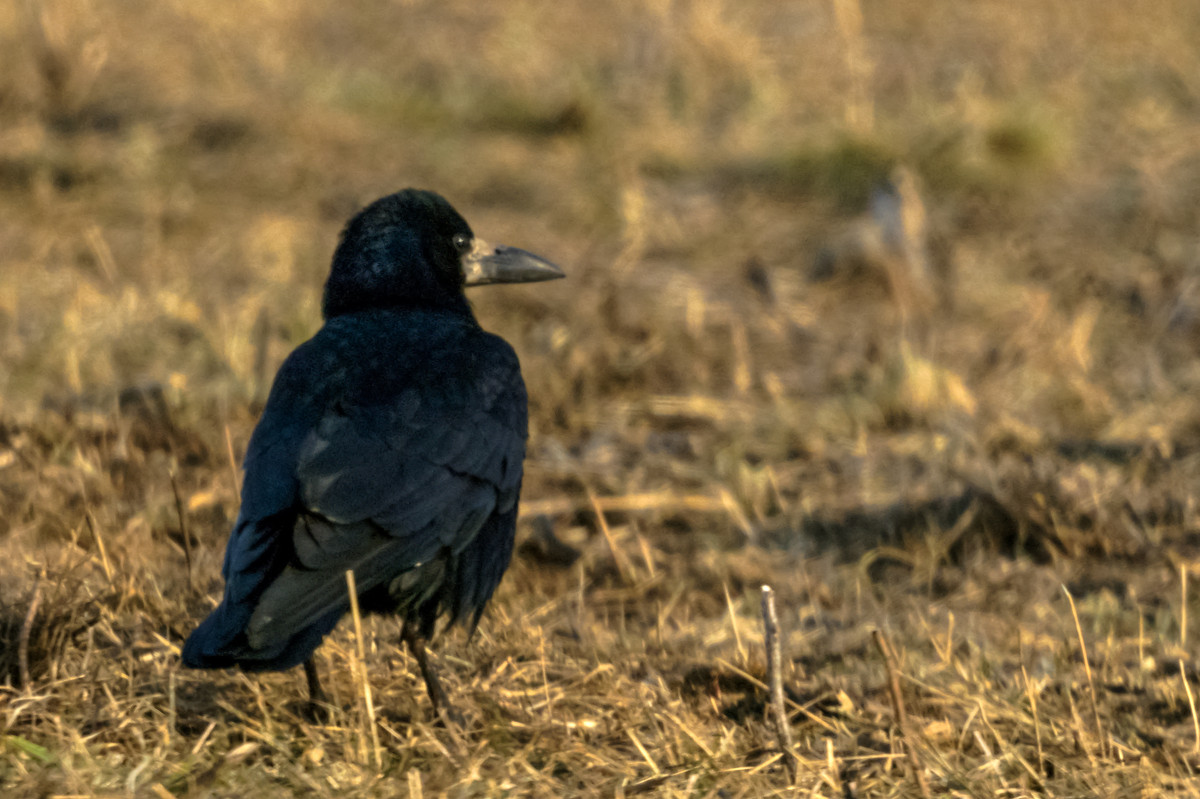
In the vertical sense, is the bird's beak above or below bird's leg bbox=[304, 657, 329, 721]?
above

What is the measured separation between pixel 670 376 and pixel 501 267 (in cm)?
175

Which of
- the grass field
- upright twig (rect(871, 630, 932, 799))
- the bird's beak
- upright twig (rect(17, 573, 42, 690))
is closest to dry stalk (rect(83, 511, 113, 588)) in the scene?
the grass field

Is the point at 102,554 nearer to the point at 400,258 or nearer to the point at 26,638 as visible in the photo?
the point at 26,638

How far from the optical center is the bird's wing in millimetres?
2650

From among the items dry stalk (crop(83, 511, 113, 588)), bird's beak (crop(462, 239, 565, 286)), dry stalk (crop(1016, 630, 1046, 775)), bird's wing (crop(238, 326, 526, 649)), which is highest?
bird's beak (crop(462, 239, 565, 286))

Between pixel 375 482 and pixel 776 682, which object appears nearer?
pixel 776 682

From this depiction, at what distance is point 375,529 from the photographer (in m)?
2.77

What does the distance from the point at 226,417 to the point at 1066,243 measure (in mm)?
3952

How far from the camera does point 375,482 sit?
2.79 m

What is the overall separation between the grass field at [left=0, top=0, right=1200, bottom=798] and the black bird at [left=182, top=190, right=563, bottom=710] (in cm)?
23

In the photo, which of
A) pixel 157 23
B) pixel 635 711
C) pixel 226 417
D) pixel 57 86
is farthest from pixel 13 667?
pixel 157 23

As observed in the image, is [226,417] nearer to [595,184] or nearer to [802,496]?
[802,496]

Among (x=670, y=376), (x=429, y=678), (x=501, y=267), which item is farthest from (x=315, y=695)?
(x=670, y=376)

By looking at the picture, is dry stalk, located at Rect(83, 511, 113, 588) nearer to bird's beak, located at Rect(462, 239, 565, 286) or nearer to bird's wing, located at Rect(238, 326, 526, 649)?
bird's wing, located at Rect(238, 326, 526, 649)
